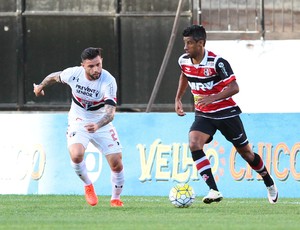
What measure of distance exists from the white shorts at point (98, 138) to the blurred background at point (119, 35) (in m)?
8.63

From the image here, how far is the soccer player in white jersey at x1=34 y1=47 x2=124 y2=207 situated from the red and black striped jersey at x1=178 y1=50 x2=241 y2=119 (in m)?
1.01

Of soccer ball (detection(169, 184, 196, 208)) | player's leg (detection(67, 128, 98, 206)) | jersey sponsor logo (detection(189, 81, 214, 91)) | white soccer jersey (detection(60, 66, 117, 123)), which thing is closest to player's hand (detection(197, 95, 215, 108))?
jersey sponsor logo (detection(189, 81, 214, 91))

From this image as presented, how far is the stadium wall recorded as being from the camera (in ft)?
56.4

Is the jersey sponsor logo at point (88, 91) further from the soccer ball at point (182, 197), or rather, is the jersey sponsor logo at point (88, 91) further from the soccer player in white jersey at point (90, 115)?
the soccer ball at point (182, 197)

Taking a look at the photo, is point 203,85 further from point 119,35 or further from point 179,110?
point 119,35

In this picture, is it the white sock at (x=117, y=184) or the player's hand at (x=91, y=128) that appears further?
the white sock at (x=117, y=184)

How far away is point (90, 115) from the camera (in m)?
14.3

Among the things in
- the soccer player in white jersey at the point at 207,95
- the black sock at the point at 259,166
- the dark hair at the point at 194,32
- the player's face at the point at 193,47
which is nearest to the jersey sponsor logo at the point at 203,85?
the soccer player in white jersey at the point at 207,95

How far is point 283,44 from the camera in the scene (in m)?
22.6

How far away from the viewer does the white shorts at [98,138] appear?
559 inches

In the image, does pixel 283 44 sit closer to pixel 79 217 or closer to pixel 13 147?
pixel 13 147

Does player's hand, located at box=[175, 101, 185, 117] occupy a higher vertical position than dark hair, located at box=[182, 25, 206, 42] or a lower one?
lower

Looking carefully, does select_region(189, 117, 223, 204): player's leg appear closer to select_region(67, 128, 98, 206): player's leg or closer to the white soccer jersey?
the white soccer jersey

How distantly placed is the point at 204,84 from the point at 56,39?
405 inches
